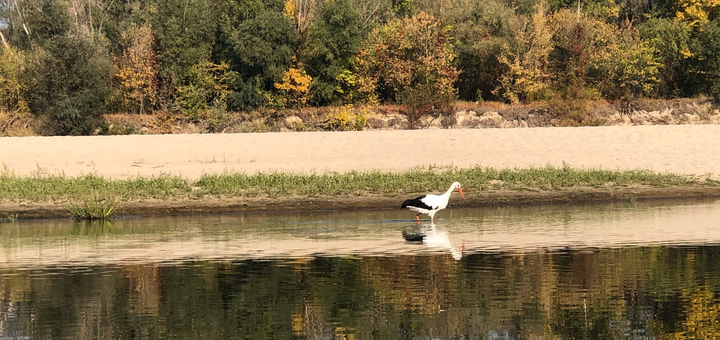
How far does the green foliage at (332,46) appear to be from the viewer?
6662 centimetres

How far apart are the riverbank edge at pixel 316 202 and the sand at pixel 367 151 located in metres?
4.68

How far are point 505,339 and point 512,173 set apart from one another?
2091 centimetres

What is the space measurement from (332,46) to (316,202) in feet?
124

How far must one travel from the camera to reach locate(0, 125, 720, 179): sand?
36.3 metres

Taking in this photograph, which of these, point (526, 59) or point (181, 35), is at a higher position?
point (181, 35)

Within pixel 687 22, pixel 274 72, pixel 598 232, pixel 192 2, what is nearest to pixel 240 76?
pixel 274 72

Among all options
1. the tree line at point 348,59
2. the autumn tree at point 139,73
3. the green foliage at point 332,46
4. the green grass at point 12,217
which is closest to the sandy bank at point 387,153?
the green grass at point 12,217

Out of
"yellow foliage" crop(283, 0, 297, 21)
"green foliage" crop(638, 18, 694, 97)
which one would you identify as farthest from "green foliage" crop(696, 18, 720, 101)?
"yellow foliage" crop(283, 0, 297, 21)

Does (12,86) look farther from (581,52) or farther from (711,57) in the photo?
(711,57)

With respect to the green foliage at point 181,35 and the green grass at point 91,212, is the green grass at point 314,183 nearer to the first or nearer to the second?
the green grass at point 91,212

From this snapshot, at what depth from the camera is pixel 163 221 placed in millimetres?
26969

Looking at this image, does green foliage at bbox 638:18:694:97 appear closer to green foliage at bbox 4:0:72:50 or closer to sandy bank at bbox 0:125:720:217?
sandy bank at bbox 0:125:720:217

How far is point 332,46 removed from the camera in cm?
6656

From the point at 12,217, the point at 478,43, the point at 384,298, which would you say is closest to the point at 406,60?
the point at 478,43
